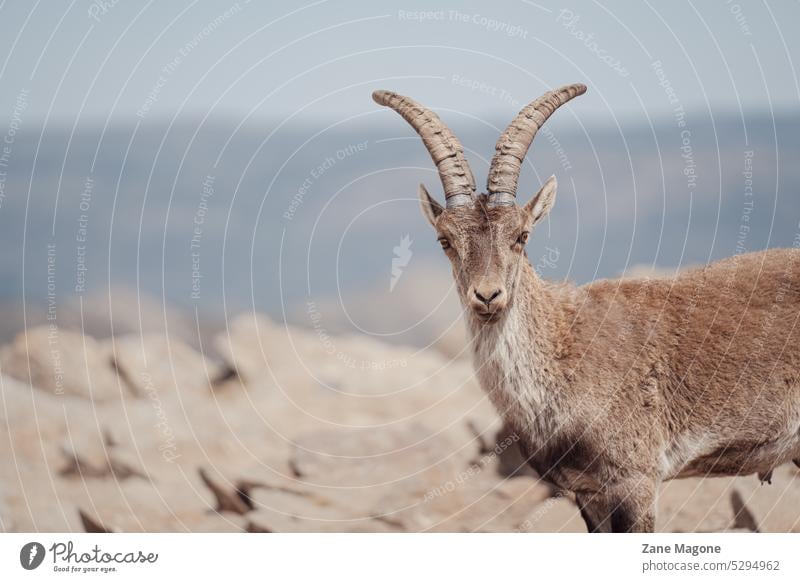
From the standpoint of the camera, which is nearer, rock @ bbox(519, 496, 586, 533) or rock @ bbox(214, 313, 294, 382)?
rock @ bbox(519, 496, 586, 533)

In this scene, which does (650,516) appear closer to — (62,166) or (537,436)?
(537,436)

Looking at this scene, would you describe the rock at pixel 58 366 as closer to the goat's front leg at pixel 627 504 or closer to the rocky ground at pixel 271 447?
the rocky ground at pixel 271 447

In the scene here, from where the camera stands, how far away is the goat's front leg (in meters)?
9.70

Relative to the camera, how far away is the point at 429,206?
→ 10.2 metres

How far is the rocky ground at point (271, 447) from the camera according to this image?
13250 mm

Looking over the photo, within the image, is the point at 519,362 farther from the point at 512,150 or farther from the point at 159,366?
the point at 159,366

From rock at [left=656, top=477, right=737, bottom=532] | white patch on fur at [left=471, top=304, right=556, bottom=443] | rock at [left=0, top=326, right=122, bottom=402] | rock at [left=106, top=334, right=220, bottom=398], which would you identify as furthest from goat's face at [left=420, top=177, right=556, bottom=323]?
rock at [left=0, top=326, right=122, bottom=402]

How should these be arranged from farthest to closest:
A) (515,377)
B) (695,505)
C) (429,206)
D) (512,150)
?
(695,505), (429,206), (512,150), (515,377)

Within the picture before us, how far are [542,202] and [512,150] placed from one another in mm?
685

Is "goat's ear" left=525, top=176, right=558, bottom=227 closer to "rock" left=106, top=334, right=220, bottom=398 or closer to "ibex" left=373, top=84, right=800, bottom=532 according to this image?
"ibex" left=373, top=84, right=800, bottom=532
